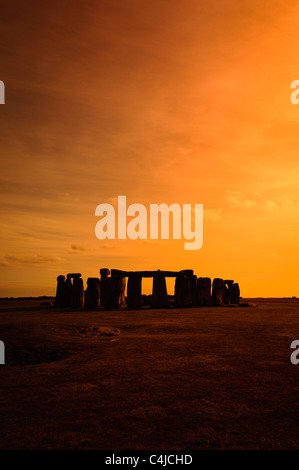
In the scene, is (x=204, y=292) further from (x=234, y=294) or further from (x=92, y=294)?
(x=92, y=294)

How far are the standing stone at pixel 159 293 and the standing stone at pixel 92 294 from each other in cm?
379

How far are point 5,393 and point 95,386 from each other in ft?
5.27

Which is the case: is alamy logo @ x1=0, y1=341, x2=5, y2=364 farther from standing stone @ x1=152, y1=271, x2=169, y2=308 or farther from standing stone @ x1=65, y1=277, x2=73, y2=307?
standing stone @ x1=65, y1=277, x2=73, y2=307

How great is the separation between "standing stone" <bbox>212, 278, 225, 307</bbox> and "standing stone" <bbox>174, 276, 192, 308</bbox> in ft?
8.09

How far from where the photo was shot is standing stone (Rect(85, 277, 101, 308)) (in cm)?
2611

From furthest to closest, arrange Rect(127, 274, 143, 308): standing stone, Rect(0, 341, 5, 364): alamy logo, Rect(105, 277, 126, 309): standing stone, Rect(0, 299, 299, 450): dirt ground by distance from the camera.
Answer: Rect(105, 277, 126, 309): standing stone → Rect(127, 274, 143, 308): standing stone → Rect(0, 341, 5, 364): alamy logo → Rect(0, 299, 299, 450): dirt ground

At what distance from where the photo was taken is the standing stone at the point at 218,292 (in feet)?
91.4

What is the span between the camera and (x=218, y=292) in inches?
1105

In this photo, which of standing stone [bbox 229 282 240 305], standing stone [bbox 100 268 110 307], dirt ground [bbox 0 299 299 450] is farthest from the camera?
standing stone [bbox 229 282 240 305]

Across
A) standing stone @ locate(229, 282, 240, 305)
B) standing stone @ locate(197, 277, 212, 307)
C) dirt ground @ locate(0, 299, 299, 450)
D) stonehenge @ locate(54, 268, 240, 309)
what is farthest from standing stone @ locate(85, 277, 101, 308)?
dirt ground @ locate(0, 299, 299, 450)

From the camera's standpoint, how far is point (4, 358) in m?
9.46
